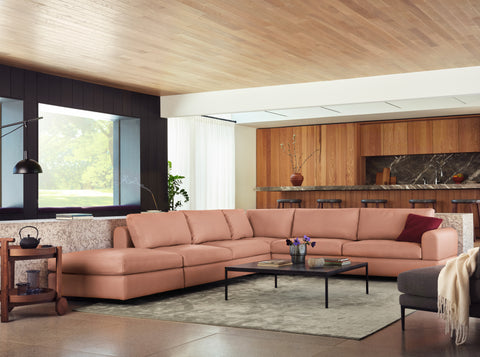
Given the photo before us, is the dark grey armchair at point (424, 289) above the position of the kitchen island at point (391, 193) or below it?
below

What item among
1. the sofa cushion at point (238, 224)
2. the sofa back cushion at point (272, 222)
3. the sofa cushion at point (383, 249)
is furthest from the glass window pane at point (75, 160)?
the sofa cushion at point (383, 249)

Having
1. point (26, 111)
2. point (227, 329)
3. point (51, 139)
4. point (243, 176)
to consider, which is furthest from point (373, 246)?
point (243, 176)

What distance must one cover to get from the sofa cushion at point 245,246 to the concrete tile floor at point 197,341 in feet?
7.36

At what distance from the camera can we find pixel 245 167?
12.8 m

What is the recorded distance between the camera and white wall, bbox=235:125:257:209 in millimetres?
12508

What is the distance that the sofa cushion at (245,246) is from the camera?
22.1 ft

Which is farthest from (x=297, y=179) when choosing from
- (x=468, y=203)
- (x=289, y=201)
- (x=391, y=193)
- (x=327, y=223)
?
(x=327, y=223)

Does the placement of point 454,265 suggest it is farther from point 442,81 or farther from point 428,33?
point 442,81

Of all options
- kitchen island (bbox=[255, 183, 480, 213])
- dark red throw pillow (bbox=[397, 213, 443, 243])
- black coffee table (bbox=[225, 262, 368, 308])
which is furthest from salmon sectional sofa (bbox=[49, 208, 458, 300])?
kitchen island (bbox=[255, 183, 480, 213])

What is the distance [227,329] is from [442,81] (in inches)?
170

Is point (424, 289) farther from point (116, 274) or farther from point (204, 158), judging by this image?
point (204, 158)

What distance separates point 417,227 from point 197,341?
370 centimetres

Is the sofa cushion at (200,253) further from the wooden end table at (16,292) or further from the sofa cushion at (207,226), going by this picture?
the wooden end table at (16,292)

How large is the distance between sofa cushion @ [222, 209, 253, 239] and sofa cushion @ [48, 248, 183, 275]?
1827mm
